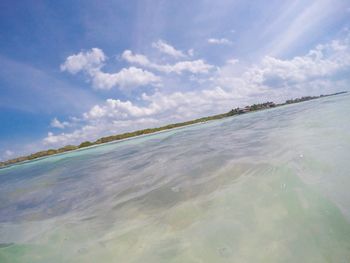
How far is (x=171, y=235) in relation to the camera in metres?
2.99

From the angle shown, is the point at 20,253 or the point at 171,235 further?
the point at 20,253

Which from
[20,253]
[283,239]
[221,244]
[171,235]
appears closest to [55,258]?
[20,253]

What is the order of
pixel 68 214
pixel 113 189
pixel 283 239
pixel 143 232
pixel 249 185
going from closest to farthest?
pixel 283 239 < pixel 143 232 < pixel 249 185 < pixel 68 214 < pixel 113 189

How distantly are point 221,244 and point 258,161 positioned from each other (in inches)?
140

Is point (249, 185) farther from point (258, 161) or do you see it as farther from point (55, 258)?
point (55, 258)

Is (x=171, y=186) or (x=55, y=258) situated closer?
(x=55, y=258)

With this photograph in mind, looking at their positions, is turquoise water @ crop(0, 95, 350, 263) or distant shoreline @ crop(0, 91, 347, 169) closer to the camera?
turquoise water @ crop(0, 95, 350, 263)

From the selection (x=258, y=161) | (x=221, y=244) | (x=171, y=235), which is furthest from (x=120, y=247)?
(x=258, y=161)

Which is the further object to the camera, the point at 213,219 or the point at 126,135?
the point at 126,135

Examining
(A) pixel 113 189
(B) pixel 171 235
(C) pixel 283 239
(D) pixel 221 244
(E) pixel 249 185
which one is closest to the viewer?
(C) pixel 283 239

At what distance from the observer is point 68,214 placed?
4875 millimetres

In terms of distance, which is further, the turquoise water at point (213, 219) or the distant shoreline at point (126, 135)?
the distant shoreline at point (126, 135)

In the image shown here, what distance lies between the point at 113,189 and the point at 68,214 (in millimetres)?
1471

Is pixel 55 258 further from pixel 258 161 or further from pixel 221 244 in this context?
pixel 258 161
